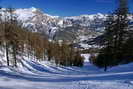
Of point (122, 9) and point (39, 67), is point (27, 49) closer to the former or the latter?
point (39, 67)

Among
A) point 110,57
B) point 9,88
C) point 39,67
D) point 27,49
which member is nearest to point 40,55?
point 27,49

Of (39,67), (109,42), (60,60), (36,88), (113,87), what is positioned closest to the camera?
(113,87)

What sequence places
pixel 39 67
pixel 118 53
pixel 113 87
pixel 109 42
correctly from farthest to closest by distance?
pixel 39 67
pixel 118 53
pixel 109 42
pixel 113 87

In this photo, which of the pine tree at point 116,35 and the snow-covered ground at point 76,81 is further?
the pine tree at point 116,35

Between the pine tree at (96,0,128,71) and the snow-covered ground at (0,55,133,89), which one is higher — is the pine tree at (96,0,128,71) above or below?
above

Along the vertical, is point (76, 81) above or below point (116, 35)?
below

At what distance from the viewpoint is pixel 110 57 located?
39.8m

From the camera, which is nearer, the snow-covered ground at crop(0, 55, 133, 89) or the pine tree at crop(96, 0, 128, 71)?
the snow-covered ground at crop(0, 55, 133, 89)

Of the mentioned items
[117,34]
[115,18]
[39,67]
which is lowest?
[39,67]

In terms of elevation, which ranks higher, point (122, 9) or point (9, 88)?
point (122, 9)

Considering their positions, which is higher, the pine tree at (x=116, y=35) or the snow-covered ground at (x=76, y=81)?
the pine tree at (x=116, y=35)

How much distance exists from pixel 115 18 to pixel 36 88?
105 ft

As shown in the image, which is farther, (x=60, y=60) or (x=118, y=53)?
(x=60, y=60)

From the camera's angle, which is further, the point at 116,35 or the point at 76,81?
the point at 116,35
